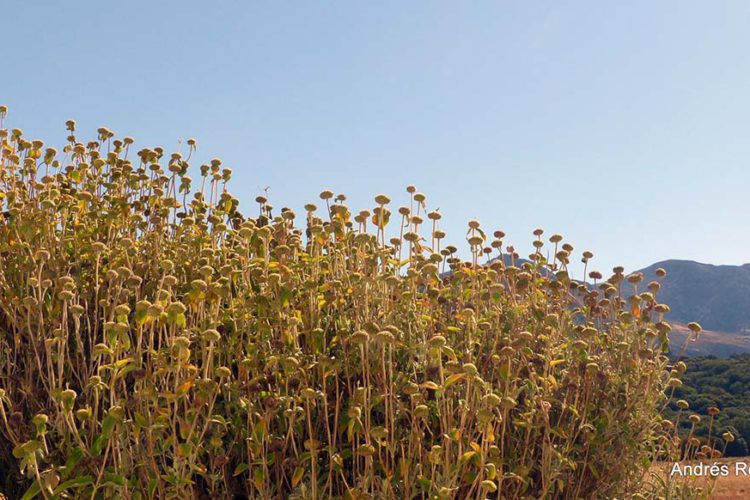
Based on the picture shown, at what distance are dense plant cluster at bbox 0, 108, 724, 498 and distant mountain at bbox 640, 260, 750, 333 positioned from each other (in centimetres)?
17143

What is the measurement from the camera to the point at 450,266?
4.66 meters

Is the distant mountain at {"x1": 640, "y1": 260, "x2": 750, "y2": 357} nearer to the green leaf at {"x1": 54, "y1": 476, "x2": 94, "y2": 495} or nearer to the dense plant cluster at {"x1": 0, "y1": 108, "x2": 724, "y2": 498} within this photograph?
the dense plant cluster at {"x1": 0, "y1": 108, "x2": 724, "y2": 498}

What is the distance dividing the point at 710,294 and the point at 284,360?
193014 millimetres

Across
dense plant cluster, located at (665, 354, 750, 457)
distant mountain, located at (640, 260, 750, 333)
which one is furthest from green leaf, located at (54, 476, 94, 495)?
distant mountain, located at (640, 260, 750, 333)

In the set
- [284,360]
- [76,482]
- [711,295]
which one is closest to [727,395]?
[284,360]

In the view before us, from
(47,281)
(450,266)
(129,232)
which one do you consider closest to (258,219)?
(129,232)

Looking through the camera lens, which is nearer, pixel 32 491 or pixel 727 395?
pixel 32 491

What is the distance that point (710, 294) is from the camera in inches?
7008

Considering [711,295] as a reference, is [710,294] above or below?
above

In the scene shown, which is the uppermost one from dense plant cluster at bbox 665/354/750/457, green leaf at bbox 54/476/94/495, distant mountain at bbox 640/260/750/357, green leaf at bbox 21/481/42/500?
distant mountain at bbox 640/260/750/357

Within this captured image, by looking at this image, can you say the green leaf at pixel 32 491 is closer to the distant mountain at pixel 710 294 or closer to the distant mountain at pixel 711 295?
the distant mountain at pixel 711 295

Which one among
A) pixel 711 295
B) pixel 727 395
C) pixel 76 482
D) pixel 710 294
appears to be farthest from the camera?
pixel 710 294

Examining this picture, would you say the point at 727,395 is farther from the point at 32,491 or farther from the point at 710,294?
the point at 710,294

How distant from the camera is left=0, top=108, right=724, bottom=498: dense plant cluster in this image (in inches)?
117
